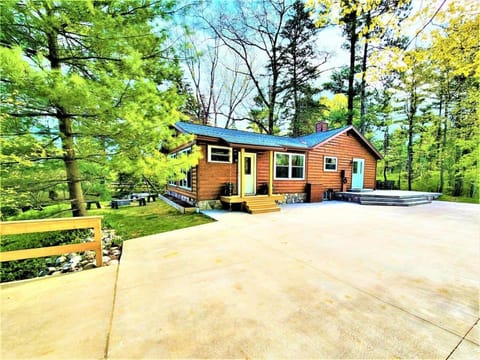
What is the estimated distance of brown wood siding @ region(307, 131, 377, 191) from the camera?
11.4m

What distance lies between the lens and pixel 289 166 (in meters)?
10.6

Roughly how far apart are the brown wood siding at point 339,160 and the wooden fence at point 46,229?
9931mm

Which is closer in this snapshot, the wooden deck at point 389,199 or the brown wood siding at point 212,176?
the brown wood siding at point 212,176

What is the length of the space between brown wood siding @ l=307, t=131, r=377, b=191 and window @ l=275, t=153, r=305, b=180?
0.48 m

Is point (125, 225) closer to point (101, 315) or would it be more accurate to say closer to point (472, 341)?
point (101, 315)

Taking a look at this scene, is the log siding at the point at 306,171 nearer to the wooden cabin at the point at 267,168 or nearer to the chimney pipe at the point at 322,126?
the wooden cabin at the point at 267,168

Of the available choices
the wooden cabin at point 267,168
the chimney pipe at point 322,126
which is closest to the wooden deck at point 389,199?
the wooden cabin at point 267,168

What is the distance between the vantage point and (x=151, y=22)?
479cm

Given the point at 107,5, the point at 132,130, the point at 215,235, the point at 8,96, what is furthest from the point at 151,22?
the point at 215,235

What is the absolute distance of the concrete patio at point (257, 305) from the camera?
1700 mm

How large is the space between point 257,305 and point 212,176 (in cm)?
653

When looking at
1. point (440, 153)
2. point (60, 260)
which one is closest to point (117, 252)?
point (60, 260)

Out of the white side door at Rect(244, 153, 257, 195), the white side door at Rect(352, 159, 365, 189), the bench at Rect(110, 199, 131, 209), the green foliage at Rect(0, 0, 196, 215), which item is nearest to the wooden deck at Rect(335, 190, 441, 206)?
the white side door at Rect(352, 159, 365, 189)

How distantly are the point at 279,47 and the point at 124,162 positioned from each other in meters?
16.8
